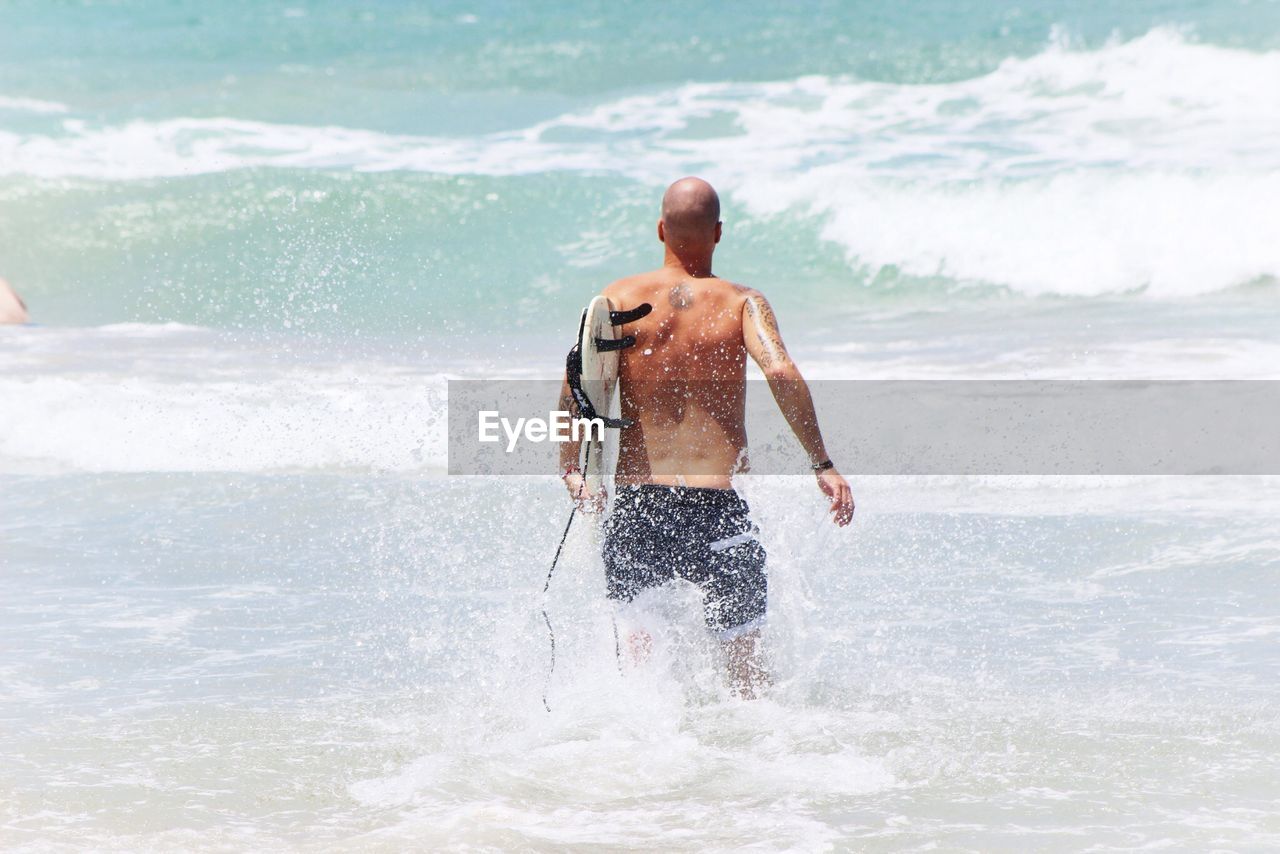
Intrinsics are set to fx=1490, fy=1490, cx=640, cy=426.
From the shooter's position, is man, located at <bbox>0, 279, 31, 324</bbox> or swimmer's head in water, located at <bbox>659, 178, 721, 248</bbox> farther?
man, located at <bbox>0, 279, 31, 324</bbox>

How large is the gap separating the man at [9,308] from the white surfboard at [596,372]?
908cm

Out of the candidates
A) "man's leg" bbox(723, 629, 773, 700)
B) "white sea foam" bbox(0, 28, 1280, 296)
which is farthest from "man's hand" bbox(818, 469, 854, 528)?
"white sea foam" bbox(0, 28, 1280, 296)

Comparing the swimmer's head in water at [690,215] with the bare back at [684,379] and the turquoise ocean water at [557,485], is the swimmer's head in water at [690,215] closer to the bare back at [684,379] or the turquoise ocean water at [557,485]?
the bare back at [684,379]

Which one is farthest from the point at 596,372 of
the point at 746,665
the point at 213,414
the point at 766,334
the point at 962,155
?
the point at 962,155

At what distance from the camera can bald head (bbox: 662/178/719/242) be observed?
3973mm

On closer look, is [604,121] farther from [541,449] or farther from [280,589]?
[280,589]

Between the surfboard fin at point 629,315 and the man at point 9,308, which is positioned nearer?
the surfboard fin at point 629,315

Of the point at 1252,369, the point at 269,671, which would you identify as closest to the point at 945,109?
the point at 1252,369

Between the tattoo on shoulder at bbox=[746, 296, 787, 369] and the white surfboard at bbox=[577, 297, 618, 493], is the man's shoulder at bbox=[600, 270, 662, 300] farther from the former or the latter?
the tattoo on shoulder at bbox=[746, 296, 787, 369]

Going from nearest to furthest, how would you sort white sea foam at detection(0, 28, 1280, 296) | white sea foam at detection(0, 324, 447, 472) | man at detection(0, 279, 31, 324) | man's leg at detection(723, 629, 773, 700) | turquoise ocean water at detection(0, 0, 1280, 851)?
1. turquoise ocean water at detection(0, 0, 1280, 851)
2. man's leg at detection(723, 629, 773, 700)
3. white sea foam at detection(0, 324, 447, 472)
4. man at detection(0, 279, 31, 324)
5. white sea foam at detection(0, 28, 1280, 296)

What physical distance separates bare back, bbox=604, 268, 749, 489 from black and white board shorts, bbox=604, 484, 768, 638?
0.05 meters

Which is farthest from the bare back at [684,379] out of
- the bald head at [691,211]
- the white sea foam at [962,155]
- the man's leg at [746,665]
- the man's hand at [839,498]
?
the white sea foam at [962,155]

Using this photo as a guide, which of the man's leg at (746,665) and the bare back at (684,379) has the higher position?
the bare back at (684,379)

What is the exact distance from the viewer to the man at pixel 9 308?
38.6ft
